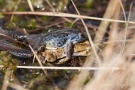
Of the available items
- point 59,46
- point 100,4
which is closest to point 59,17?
point 100,4

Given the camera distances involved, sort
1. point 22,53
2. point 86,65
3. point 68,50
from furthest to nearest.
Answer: point 22,53, point 68,50, point 86,65

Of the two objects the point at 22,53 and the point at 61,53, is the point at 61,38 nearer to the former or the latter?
the point at 61,53

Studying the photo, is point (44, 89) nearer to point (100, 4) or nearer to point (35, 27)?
point (35, 27)

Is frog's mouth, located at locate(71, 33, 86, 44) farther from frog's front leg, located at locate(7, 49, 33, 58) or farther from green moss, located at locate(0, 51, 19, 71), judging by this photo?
green moss, located at locate(0, 51, 19, 71)

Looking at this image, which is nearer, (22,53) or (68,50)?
(68,50)

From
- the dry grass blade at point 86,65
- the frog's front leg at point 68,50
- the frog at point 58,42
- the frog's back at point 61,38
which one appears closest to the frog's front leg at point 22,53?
the frog at point 58,42

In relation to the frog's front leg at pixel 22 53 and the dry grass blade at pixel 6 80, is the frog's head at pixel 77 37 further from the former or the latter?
the dry grass blade at pixel 6 80

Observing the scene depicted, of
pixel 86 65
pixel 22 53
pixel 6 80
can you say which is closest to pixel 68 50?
pixel 86 65

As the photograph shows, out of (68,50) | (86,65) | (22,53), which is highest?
(22,53)

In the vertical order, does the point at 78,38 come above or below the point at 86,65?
above
